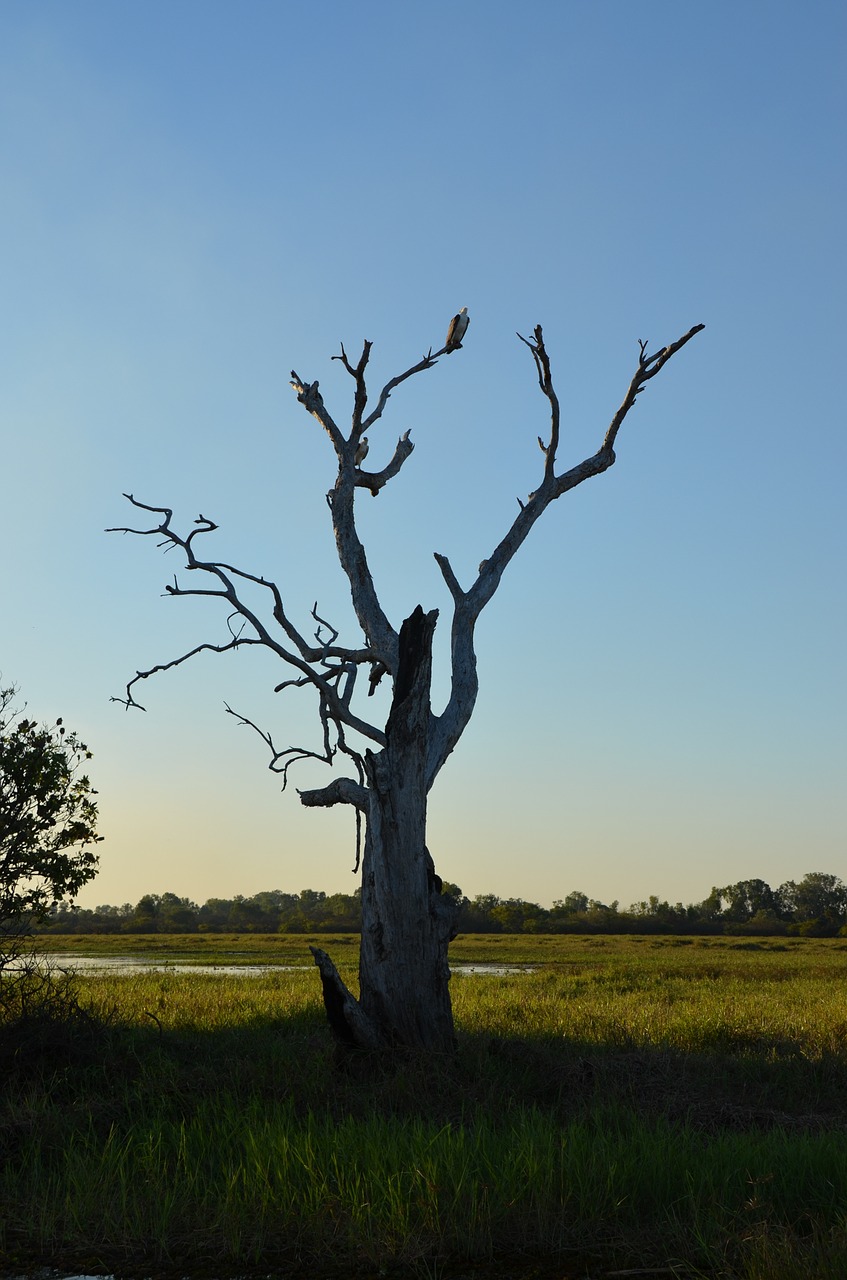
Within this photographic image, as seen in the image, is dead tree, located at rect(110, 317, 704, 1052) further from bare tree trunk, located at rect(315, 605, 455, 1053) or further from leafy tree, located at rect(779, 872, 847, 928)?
leafy tree, located at rect(779, 872, 847, 928)

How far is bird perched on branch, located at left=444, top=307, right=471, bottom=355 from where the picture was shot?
16812 millimetres

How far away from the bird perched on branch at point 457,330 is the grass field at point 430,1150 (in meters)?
10.4

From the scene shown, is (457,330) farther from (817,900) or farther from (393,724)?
(817,900)

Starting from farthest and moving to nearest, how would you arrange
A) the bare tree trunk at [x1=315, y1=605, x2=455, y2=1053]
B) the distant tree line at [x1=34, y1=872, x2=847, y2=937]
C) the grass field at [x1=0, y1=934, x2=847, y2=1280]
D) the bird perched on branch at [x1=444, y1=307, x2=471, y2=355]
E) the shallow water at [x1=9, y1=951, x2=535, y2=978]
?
the distant tree line at [x1=34, y1=872, x2=847, y2=937], the shallow water at [x1=9, y1=951, x2=535, y2=978], the bird perched on branch at [x1=444, y1=307, x2=471, y2=355], the bare tree trunk at [x1=315, y1=605, x2=455, y2=1053], the grass field at [x1=0, y1=934, x2=847, y2=1280]

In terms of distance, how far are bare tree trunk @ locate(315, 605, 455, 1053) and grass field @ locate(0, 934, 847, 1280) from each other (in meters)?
0.65

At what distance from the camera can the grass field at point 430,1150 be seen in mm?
6191

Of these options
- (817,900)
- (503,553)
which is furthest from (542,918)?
(503,553)

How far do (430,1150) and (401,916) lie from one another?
5606 mm

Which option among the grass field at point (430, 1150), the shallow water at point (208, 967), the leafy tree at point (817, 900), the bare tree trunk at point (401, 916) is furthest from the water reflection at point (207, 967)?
the leafy tree at point (817, 900)

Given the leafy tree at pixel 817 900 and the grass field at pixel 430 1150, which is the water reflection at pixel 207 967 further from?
the leafy tree at pixel 817 900

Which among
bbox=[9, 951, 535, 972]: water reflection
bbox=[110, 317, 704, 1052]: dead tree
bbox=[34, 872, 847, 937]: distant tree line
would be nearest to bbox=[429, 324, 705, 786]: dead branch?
bbox=[110, 317, 704, 1052]: dead tree

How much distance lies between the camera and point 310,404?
1662 cm

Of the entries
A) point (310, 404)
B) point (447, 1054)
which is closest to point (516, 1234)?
point (447, 1054)

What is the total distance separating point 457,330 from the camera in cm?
1686
